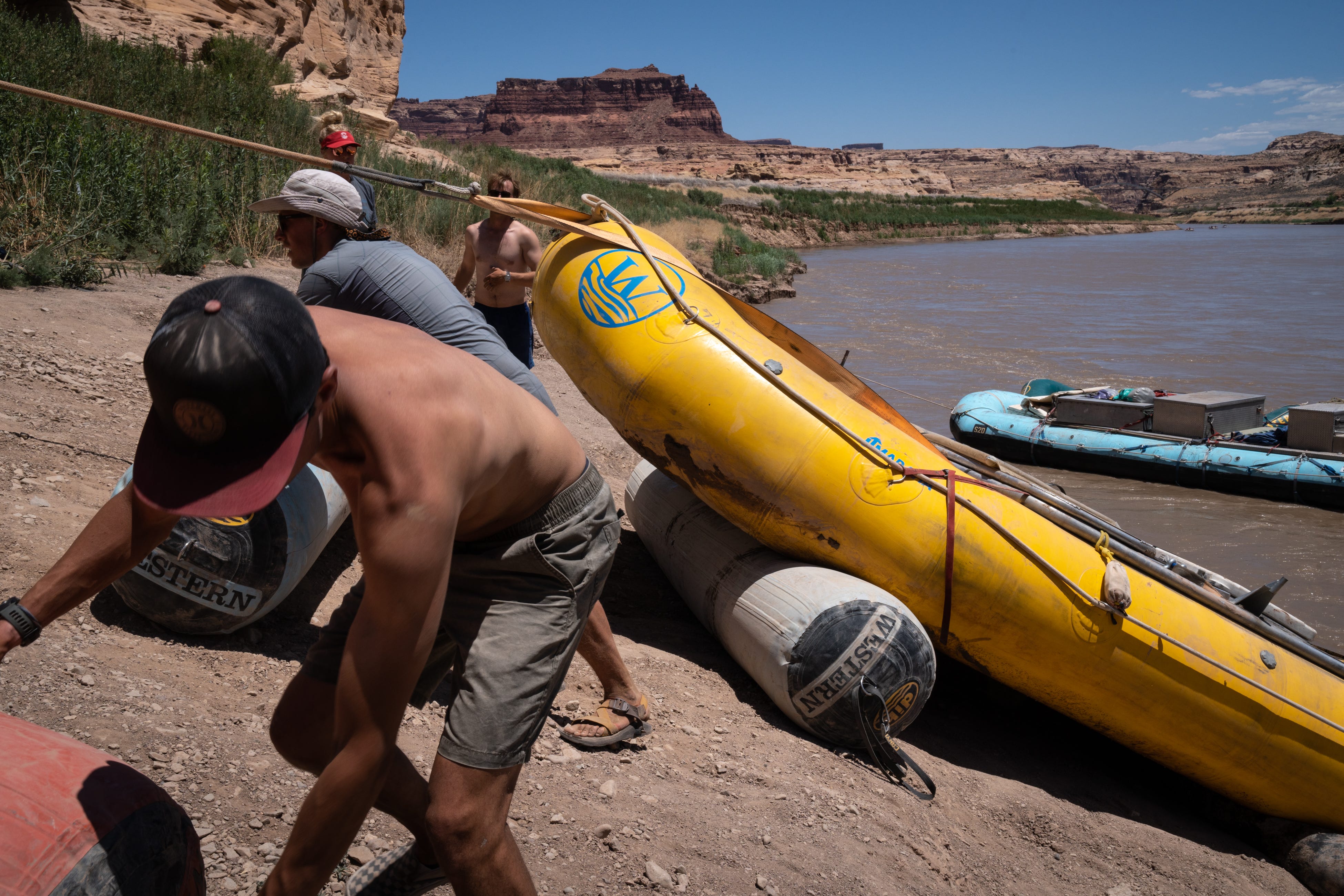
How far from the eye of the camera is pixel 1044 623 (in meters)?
3.54

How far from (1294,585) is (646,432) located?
5.04 m

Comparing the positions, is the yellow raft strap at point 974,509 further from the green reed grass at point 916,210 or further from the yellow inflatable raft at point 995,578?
the green reed grass at point 916,210

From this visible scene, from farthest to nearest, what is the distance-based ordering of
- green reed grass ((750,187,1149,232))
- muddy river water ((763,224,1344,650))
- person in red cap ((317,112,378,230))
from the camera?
green reed grass ((750,187,1149,232)), muddy river water ((763,224,1344,650)), person in red cap ((317,112,378,230))

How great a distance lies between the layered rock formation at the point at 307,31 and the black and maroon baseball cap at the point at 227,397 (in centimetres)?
1534

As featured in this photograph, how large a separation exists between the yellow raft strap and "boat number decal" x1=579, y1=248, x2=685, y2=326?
0.05m

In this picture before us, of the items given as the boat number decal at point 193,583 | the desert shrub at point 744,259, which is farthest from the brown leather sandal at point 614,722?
the desert shrub at point 744,259

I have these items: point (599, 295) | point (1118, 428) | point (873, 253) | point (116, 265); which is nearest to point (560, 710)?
point (599, 295)

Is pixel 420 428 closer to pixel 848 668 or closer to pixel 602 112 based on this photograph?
pixel 848 668

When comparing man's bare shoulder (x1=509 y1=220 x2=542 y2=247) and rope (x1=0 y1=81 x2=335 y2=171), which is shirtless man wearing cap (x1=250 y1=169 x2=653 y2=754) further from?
man's bare shoulder (x1=509 y1=220 x2=542 y2=247)

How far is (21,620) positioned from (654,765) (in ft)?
6.25

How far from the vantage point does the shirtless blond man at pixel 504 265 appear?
5145 mm

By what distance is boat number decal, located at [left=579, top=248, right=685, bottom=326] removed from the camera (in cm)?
388

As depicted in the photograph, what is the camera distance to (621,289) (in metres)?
3.93

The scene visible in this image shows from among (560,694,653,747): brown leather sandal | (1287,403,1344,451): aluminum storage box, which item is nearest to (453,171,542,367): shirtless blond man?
(560,694,653,747): brown leather sandal
